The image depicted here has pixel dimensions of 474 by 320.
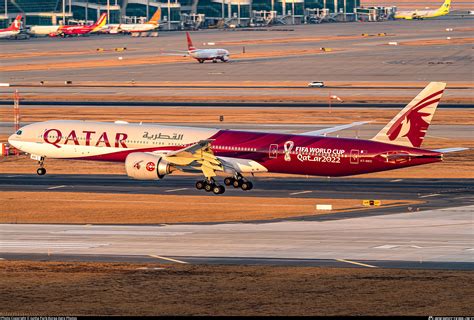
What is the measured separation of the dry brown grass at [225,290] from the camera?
1686 inches

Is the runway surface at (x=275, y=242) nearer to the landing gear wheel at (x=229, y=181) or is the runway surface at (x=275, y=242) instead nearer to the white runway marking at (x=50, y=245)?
the white runway marking at (x=50, y=245)

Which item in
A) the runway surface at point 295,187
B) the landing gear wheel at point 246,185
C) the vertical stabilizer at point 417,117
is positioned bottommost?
the runway surface at point 295,187

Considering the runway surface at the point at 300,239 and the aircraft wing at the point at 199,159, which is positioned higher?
the aircraft wing at the point at 199,159

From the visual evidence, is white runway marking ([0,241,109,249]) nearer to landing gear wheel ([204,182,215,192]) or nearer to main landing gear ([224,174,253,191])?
landing gear wheel ([204,182,215,192])

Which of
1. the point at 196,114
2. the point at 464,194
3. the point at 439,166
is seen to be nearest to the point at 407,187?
the point at 464,194

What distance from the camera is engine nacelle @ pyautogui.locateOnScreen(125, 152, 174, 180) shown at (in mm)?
77375

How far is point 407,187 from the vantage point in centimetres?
7950

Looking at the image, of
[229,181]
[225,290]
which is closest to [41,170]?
[229,181]

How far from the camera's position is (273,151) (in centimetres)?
7762

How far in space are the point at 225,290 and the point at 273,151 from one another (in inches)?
1258

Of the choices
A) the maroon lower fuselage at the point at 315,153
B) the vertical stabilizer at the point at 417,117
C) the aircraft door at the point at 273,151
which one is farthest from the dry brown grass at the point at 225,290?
the aircraft door at the point at 273,151

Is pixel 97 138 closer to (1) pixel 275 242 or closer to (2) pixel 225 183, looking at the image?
(2) pixel 225 183

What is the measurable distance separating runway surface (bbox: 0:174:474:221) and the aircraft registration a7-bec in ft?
5.44

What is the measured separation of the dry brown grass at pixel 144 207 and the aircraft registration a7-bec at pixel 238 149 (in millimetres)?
2869
